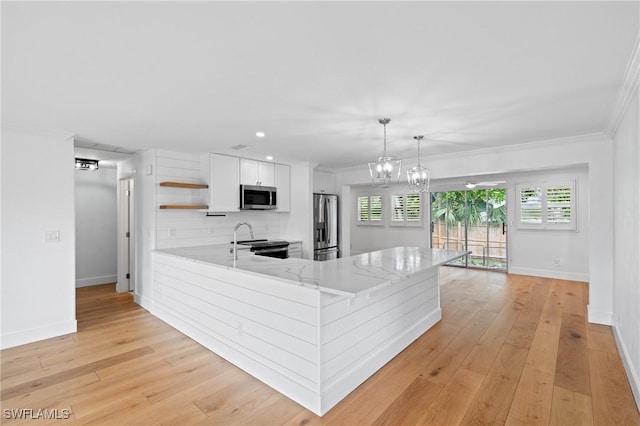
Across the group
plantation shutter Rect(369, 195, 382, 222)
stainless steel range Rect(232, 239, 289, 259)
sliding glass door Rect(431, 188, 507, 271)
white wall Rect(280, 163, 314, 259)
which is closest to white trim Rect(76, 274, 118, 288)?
stainless steel range Rect(232, 239, 289, 259)

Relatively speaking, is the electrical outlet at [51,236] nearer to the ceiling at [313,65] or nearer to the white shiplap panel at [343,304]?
the ceiling at [313,65]

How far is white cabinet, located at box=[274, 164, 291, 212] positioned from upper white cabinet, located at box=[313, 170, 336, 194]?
0.70m

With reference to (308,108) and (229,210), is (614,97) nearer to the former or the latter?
(308,108)

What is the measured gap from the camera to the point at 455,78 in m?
2.14

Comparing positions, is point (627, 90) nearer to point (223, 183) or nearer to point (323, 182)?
point (223, 183)

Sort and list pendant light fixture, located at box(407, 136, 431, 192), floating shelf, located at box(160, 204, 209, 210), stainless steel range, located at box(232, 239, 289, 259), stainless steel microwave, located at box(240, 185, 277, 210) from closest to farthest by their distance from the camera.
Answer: pendant light fixture, located at box(407, 136, 431, 192) < floating shelf, located at box(160, 204, 209, 210) < stainless steel range, located at box(232, 239, 289, 259) < stainless steel microwave, located at box(240, 185, 277, 210)

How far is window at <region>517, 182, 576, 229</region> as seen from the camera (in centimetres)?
611

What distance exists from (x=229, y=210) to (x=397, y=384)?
3.32m

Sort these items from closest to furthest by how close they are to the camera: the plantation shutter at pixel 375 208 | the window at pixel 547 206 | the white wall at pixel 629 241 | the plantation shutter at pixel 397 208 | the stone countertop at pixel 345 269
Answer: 1. the stone countertop at pixel 345 269
2. the white wall at pixel 629 241
3. the window at pixel 547 206
4. the plantation shutter at pixel 397 208
5. the plantation shutter at pixel 375 208

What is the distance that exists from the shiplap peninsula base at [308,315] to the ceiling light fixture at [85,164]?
2847 millimetres

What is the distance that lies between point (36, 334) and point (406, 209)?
23.9ft

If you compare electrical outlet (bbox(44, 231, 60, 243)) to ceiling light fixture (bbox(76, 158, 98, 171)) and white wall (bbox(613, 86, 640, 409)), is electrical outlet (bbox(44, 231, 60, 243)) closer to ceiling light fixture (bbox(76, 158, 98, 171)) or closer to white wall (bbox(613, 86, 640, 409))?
ceiling light fixture (bbox(76, 158, 98, 171))

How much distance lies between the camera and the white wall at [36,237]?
10.6 feet

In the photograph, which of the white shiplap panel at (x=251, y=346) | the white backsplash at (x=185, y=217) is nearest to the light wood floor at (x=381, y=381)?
the white shiplap panel at (x=251, y=346)
